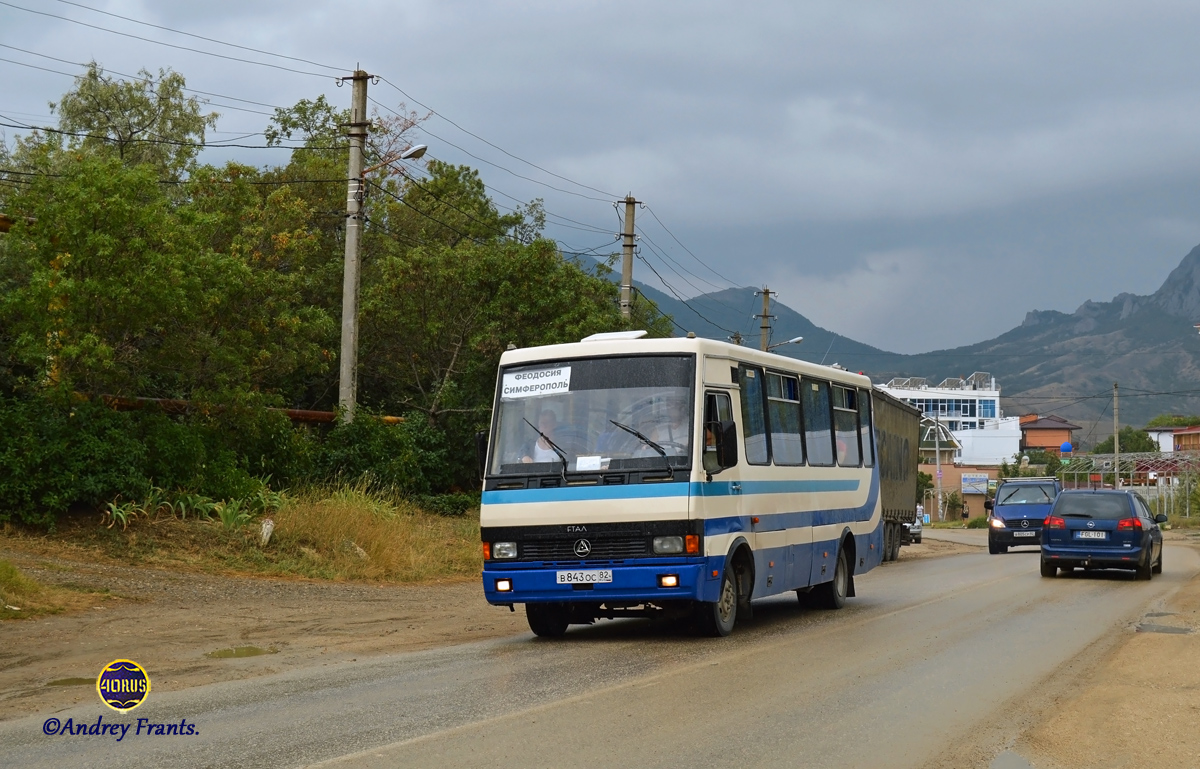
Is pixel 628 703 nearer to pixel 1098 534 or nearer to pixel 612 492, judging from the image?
pixel 612 492

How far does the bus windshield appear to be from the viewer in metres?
12.7

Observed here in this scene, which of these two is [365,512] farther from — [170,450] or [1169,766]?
[1169,766]

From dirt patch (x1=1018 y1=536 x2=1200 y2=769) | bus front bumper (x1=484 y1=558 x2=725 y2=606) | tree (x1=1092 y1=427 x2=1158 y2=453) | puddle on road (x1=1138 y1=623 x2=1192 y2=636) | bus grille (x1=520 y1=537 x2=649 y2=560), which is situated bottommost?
dirt patch (x1=1018 y1=536 x2=1200 y2=769)

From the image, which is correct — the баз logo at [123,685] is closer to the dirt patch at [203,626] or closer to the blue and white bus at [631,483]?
the dirt patch at [203,626]

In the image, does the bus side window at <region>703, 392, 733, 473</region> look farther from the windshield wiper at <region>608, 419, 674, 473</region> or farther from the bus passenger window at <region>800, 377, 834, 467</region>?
the bus passenger window at <region>800, 377, 834, 467</region>

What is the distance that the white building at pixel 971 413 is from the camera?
150875 mm

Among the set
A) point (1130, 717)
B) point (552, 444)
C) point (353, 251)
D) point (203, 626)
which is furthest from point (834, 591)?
point (353, 251)

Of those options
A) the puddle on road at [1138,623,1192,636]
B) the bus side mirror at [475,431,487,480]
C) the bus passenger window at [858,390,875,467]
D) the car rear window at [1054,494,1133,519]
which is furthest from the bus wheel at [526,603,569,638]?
the car rear window at [1054,494,1133,519]

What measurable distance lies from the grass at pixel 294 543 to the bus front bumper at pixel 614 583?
7373mm

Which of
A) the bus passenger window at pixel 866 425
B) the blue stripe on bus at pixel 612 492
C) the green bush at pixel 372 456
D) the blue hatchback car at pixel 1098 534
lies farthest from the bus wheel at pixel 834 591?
the green bush at pixel 372 456

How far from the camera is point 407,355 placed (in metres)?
32.0

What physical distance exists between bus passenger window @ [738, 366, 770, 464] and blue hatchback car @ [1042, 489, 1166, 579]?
10.6 metres

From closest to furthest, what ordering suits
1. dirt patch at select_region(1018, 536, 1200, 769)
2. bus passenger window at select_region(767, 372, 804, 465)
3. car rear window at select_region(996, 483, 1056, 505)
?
1. dirt patch at select_region(1018, 536, 1200, 769)
2. bus passenger window at select_region(767, 372, 804, 465)
3. car rear window at select_region(996, 483, 1056, 505)

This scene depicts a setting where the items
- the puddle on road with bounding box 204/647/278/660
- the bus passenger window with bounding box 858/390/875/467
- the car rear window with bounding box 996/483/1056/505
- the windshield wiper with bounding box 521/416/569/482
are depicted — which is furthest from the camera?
the car rear window with bounding box 996/483/1056/505
